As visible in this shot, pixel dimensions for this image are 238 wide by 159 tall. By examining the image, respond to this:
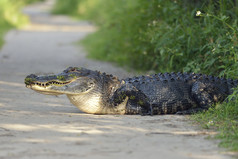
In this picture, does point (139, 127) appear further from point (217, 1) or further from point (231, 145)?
point (217, 1)

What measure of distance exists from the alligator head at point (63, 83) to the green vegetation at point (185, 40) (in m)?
1.49

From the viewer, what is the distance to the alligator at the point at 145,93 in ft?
17.5

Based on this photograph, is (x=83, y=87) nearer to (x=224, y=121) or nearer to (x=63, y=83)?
(x=63, y=83)

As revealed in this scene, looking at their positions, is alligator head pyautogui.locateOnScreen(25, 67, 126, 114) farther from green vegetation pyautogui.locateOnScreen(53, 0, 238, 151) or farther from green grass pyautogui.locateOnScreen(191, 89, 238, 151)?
green vegetation pyautogui.locateOnScreen(53, 0, 238, 151)

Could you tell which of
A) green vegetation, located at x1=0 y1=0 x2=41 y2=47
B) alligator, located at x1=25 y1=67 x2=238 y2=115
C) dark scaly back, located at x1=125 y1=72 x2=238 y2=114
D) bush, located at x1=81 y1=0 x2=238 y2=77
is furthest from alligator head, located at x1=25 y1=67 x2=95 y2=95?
green vegetation, located at x1=0 y1=0 x2=41 y2=47

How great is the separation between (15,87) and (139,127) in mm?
3523

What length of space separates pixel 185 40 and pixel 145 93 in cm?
220

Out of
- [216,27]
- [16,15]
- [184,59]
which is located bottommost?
[184,59]

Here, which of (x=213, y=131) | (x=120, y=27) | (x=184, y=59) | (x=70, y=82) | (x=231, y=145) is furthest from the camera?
(x=120, y=27)

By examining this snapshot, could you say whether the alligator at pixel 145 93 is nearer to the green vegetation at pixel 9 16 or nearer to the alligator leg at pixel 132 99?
the alligator leg at pixel 132 99

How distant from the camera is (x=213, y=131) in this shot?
4.39 m

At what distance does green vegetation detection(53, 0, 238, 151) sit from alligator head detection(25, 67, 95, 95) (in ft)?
4.88

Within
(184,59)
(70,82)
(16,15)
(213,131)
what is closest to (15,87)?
(70,82)

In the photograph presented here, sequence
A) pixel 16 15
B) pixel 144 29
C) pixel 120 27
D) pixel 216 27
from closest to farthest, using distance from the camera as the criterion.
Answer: pixel 216 27, pixel 144 29, pixel 120 27, pixel 16 15
